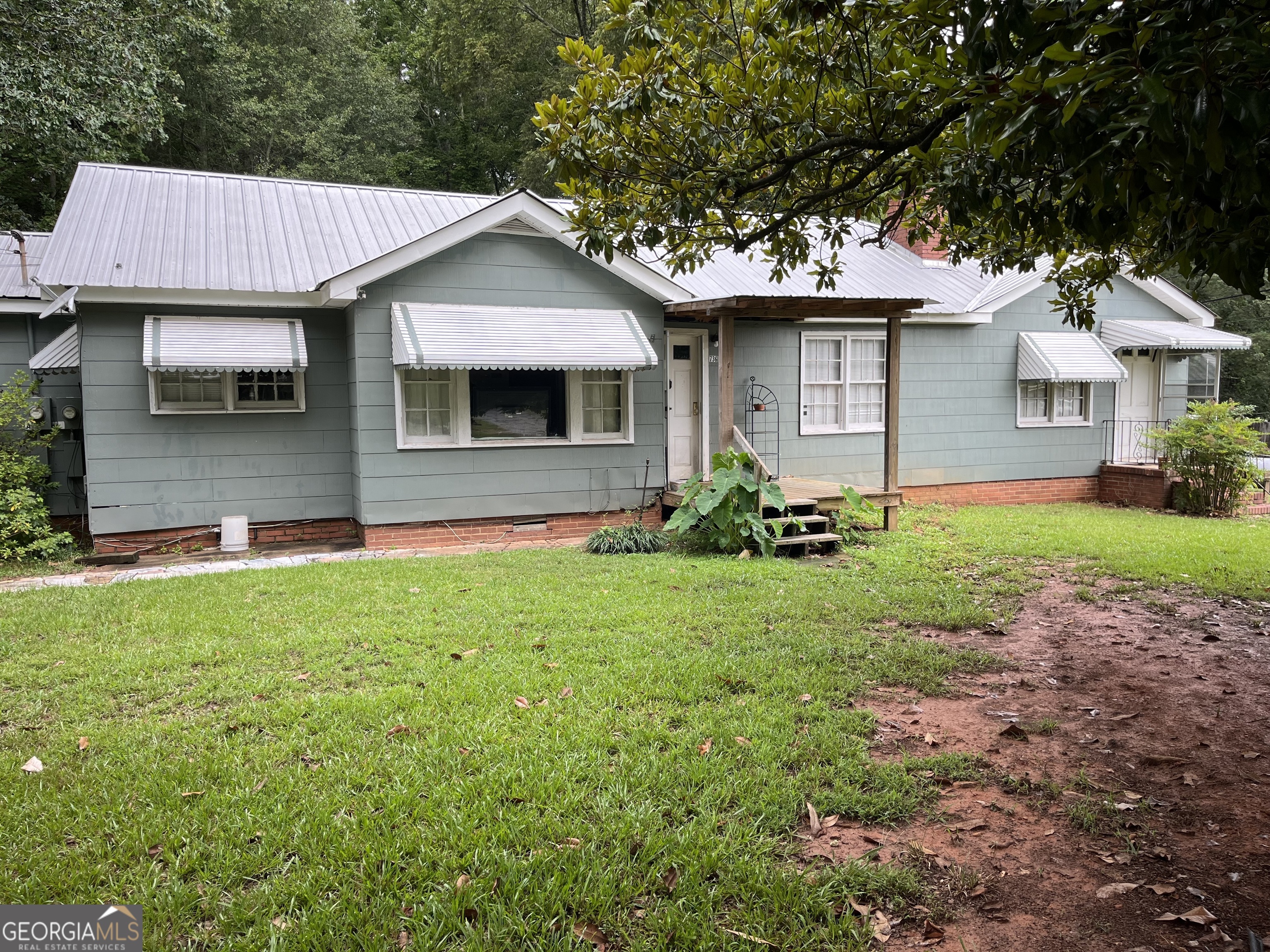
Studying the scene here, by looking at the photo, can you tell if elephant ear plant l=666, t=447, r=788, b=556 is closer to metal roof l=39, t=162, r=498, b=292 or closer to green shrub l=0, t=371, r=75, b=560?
metal roof l=39, t=162, r=498, b=292

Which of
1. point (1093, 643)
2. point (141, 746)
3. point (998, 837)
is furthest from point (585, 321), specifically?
point (998, 837)

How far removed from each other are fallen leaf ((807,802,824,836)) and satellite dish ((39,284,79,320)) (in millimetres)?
9341

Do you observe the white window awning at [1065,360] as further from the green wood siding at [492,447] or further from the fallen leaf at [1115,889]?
the fallen leaf at [1115,889]

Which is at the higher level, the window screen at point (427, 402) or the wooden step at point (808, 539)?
the window screen at point (427, 402)

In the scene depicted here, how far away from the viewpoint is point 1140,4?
7.54 feet

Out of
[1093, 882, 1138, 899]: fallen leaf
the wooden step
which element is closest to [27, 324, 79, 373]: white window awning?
the wooden step

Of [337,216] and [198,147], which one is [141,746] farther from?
[198,147]

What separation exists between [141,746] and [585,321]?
7.57m

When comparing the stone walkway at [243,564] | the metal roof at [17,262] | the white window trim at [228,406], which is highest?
the metal roof at [17,262]

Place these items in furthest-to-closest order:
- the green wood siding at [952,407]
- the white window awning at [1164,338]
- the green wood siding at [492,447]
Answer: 1. the white window awning at [1164,338]
2. the green wood siding at [952,407]
3. the green wood siding at [492,447]

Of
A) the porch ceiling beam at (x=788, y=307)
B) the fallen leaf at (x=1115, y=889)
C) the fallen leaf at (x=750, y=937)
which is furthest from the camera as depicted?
the porch ceiling beam at (x=788, y=307)

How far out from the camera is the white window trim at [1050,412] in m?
14.7

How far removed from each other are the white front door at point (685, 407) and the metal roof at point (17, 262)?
828cm

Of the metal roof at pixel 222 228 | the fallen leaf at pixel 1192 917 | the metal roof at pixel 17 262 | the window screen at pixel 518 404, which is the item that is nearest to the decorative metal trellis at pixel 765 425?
the window screen at pixel 518 404
